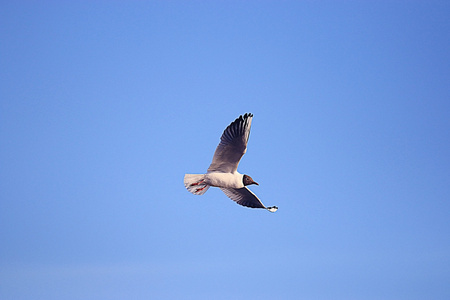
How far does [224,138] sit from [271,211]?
4.63 m

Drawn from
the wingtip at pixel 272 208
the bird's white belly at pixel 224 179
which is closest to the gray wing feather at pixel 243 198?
the wingtip at pixel 272 208

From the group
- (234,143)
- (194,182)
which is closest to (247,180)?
(234,143)

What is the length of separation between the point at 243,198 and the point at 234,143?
361 centimetres

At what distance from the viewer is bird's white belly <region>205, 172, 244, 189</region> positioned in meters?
24.4

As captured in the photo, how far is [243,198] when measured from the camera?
86.3 feet

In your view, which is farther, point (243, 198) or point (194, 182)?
point (243, 198)

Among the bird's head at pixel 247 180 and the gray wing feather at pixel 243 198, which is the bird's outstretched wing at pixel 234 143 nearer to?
the bird's head at pixel 247 180

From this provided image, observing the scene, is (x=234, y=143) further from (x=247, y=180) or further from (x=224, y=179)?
(x=247, y=180)

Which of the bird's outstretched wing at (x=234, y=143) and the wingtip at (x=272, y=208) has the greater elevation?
the bird's outstretched wing at (x=234, y=143)

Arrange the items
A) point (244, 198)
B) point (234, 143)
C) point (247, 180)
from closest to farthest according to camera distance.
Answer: point (234, 143) → point (247, 180) → point (244, 198)

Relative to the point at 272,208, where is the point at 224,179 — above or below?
above

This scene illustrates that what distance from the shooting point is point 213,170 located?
80.5ft

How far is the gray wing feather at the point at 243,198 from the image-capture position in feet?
85.3

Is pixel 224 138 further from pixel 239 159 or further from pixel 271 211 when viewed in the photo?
pixel 271 211
